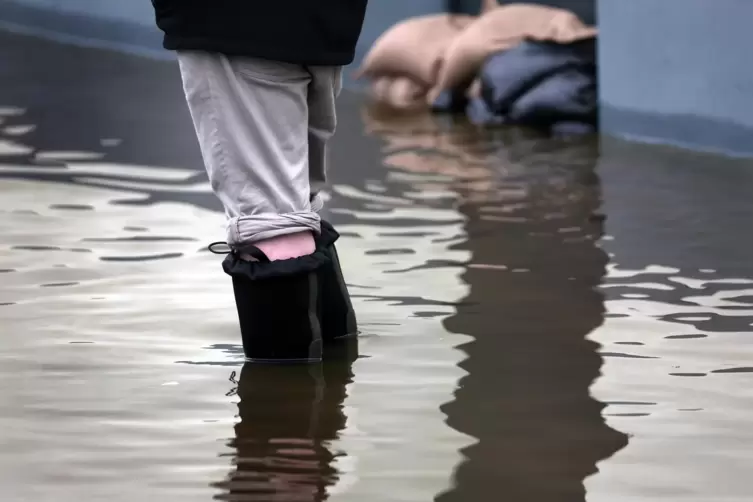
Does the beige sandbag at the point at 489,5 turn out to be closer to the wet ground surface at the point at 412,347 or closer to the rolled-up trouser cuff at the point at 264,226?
the wet ground surface at the point at 412,347

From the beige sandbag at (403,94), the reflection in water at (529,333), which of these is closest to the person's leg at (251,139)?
the reflection in water at (529,333)

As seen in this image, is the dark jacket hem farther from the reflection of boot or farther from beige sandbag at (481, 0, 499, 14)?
beige sandbag at (481, 0, 499, 14)

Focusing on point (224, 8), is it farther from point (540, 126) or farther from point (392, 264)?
point (540, 126)

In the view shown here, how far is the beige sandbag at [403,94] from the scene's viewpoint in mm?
6055

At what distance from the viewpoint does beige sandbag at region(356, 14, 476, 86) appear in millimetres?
5977

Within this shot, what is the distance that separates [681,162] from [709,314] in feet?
6.41

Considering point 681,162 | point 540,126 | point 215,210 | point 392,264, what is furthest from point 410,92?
point 392,264

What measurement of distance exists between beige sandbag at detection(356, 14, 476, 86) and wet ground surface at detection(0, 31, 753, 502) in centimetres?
204

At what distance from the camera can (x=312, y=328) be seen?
1959 mm

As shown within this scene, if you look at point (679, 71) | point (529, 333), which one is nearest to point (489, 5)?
point (679, 71)

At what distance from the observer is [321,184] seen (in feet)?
6.90


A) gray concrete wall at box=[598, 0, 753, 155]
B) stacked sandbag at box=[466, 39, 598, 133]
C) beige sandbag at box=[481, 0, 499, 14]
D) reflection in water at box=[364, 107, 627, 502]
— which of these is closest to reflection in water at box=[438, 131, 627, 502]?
reflection in water at box=[364, 107, 627, 502]

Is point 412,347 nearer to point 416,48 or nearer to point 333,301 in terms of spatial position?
point 333,301

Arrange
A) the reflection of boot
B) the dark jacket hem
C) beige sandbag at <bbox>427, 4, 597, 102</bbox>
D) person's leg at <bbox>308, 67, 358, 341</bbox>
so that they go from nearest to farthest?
1. the reflection of boot
2. the dark jacket hem
3. person's leg at <bbox>308, 67, 358, 341</bbox>
4. beige sandbag at <bbox>427, 4, 597, 102</bbox>
